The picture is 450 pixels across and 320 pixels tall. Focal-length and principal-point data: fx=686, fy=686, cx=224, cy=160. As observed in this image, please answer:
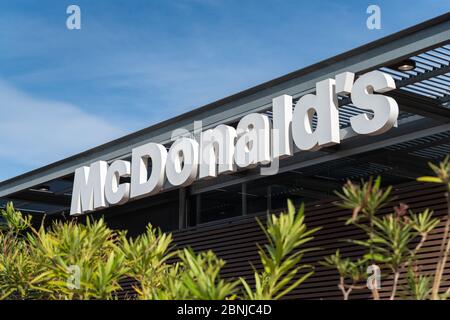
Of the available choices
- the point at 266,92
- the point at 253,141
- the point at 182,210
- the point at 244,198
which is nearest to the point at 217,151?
the point at 253,141

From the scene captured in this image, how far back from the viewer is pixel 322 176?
10.1 meters

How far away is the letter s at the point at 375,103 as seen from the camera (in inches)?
304

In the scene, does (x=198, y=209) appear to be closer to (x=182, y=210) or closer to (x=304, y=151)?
(x=182, y=210)

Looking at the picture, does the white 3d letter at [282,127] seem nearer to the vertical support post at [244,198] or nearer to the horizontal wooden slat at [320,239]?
the horizontal wooden slat at [320,239]

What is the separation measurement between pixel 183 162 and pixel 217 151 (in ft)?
2.47

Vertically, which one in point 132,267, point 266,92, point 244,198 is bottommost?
point 132,267

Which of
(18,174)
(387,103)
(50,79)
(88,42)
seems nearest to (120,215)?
(18,174)

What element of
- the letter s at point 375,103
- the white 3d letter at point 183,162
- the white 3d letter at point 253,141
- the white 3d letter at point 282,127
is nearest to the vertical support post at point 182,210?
the white 3d letter at point 183,162

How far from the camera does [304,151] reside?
874 centimetres

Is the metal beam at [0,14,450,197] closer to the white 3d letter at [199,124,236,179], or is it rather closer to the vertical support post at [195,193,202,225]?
the white 3d letter at [199,124,236,179]

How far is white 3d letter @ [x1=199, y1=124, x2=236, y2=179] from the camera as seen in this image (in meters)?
9.55

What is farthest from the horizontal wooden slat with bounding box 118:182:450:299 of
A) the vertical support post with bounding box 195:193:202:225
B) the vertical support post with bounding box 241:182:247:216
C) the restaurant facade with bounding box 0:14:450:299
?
the vertical support post with bounding box 195:193:202:225

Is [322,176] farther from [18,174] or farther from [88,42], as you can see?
[18,174]

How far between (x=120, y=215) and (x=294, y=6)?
19.7 feet
